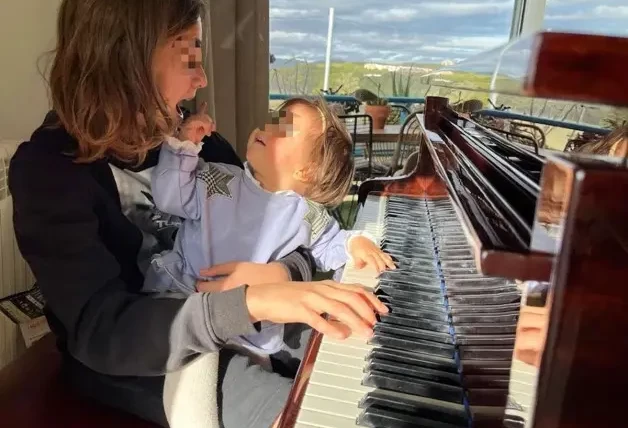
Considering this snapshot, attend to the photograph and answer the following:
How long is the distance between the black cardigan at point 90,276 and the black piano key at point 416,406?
0.75ft

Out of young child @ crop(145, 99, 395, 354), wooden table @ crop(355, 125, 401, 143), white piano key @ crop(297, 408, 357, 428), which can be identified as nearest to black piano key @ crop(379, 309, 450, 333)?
white piano key @ crop(297, 408, 357, 428)

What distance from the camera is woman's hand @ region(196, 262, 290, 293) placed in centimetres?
117

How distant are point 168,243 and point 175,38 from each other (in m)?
0.45

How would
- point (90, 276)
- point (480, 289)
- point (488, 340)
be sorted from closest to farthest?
point (488, 340)
point (480, 289)
point (90, 276)

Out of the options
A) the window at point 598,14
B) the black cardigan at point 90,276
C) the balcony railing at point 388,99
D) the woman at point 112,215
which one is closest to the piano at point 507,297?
the woman at point 112,215

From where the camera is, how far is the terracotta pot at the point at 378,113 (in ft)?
13.5

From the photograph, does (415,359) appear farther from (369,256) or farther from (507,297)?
(369,256)

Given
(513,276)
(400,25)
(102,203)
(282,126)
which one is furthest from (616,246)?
(400,25)

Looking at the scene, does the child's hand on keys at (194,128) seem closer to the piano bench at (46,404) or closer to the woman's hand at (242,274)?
the woman's hand at (242,274)

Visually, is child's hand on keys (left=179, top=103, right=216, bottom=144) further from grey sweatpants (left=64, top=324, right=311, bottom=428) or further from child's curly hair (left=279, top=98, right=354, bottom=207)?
grey sweatpants (left=64, top=324, right=311, bottom=428)

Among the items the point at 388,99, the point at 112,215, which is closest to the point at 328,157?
the point at 112,215

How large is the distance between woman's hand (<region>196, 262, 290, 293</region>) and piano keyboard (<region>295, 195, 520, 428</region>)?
192 mm

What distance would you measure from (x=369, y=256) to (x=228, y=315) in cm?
37

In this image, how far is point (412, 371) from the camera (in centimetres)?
71
